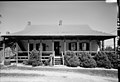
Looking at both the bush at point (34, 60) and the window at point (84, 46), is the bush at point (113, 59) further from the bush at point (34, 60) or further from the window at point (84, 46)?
the bush at point (34, 60)

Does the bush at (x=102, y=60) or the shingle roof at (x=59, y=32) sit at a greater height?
the shingle roof at (x=59, y=32)

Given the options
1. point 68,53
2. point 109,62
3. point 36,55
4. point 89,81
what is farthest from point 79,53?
point 89,81

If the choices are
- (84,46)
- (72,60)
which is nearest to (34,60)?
(72,60)

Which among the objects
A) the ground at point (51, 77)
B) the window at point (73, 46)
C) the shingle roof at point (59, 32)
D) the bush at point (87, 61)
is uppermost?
the shingle roof at point (59, 32)

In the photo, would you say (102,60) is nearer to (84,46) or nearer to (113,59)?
(113,59)

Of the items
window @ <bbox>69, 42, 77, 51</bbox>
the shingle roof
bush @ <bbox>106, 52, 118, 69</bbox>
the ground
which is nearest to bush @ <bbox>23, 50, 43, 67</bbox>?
the ground

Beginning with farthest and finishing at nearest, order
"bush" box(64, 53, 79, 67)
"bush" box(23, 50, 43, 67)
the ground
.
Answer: "bush" box(23, 50, 43, 67)
"bush" box(64, 53, 79, 67)
the ground

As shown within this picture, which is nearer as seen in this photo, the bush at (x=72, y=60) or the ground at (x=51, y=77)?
the ground at (x=51, y=77)

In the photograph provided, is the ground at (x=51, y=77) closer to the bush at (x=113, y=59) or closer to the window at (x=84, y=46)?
the bush at (x=113, y=59)

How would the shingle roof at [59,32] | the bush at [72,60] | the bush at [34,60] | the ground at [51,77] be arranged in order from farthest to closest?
the shingle roof at [59,32]
the bush at [34,60]
the bush at [72,60]
the ground at [51,77]

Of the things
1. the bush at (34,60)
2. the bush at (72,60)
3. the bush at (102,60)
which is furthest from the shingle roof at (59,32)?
the bush at (102,60)

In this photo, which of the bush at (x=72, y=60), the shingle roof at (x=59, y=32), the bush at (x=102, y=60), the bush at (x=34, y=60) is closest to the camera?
the bush at (x=102, y=60)

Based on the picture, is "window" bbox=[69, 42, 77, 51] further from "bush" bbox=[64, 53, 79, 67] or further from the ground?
the ground

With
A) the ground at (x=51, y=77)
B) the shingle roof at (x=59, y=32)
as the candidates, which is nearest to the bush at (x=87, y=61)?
the ground at (x=51, y=77)
